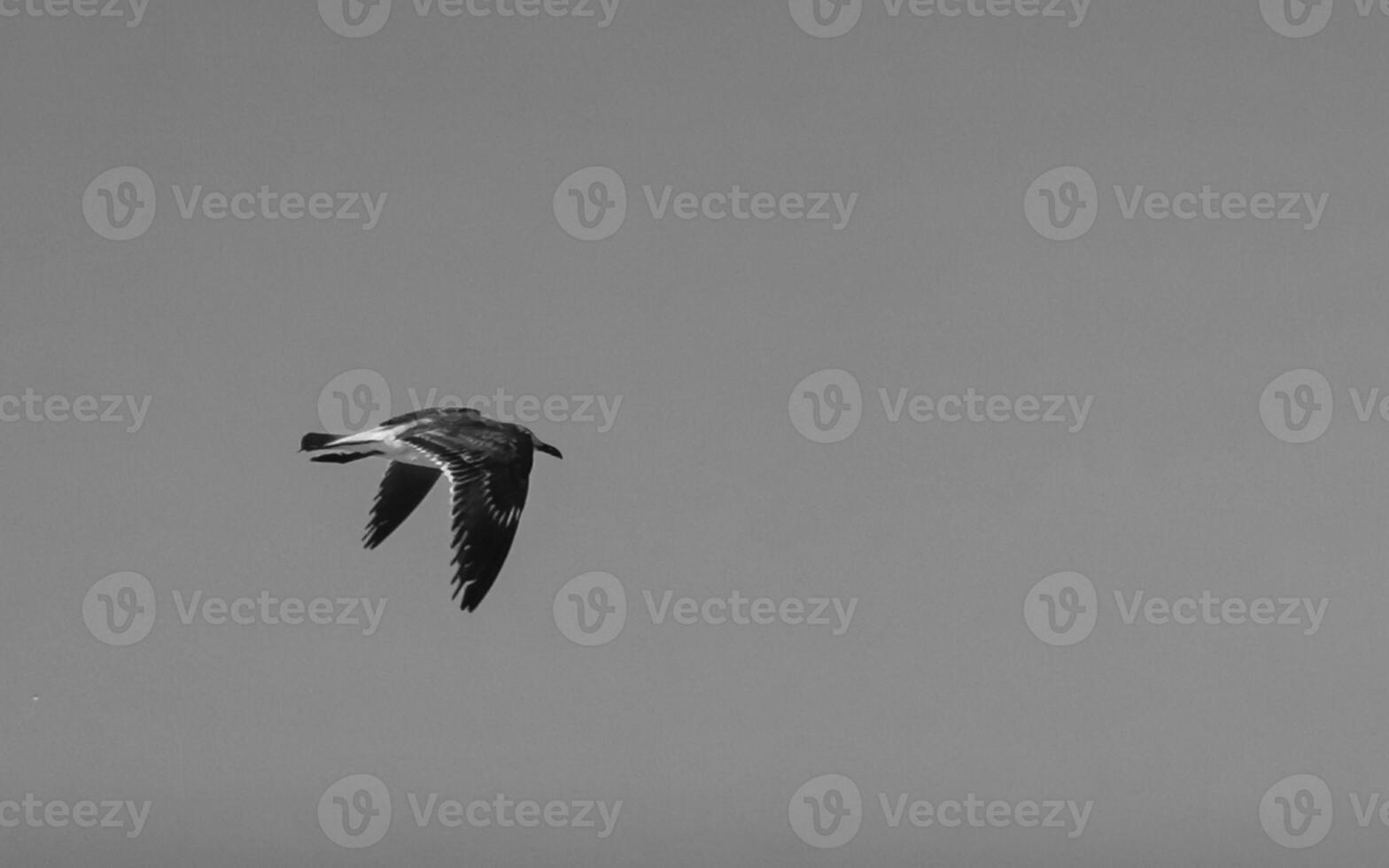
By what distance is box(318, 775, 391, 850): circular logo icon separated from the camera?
11312 millimetres

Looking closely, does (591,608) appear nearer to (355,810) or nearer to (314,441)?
(355,810)

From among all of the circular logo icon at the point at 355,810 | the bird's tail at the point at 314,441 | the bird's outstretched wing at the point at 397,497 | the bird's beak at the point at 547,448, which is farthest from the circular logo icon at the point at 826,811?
the bird's tail at the point at 314,441

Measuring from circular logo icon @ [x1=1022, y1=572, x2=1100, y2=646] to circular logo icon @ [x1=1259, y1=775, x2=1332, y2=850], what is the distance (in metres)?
1.43

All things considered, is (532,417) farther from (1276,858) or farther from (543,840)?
(1276,858)

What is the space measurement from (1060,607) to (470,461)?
4755 millimetres

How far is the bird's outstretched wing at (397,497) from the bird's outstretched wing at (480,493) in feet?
3.51

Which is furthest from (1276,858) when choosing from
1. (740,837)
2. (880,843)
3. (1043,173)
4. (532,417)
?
(532,417)

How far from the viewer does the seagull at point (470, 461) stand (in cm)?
741

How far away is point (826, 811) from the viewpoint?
11406 millimetres

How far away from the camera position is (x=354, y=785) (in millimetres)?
11320

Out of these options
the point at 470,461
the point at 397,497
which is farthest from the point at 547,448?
the point at 397,497

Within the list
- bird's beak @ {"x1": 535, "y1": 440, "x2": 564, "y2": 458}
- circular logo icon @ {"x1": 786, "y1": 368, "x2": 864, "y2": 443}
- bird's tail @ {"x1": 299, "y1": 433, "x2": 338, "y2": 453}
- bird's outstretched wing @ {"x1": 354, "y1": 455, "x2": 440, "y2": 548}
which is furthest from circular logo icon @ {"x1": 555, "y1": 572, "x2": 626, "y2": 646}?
bird's tail @ {"x1": 299, "y1": 433, "x2": 338, "y2": 453}

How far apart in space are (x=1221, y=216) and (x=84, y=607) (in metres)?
6.61

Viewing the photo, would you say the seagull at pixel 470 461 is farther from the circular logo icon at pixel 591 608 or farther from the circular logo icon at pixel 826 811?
the circular logo icon at pixel 826 811
